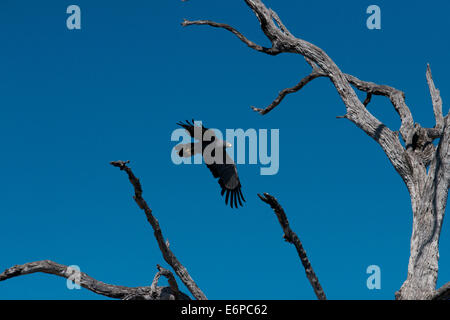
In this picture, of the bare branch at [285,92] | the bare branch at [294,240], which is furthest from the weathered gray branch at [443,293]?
the bare branch at [285,92]

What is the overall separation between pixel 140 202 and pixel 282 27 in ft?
15.9

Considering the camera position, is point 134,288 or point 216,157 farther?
point 216,157

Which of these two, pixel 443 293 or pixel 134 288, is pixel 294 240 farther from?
pixel 134 288

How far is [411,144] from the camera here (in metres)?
8.35

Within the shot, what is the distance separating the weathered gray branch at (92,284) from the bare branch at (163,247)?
23cm

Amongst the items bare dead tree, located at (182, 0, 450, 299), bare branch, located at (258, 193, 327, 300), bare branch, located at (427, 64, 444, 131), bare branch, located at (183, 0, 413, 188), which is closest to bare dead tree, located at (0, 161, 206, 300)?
bare branch, located at (258, 193, 327, 300)

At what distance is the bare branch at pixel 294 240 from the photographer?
6.24 meters

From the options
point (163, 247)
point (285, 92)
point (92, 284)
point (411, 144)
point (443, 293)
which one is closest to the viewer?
point (443, 293)

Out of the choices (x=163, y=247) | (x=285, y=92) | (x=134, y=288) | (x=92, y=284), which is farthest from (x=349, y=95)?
(x=92, y=284)

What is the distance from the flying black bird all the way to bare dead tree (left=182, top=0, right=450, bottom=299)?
7.32 feet

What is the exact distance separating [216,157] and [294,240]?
2987 millimetres
